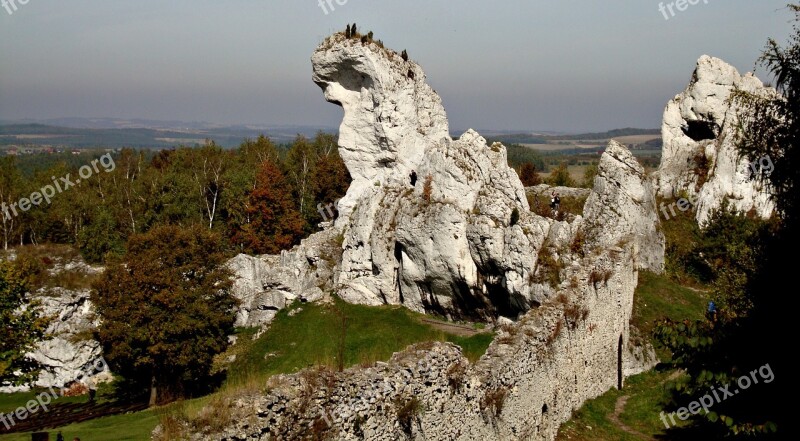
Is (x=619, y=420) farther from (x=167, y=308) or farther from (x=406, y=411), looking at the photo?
(x=167, y=308)

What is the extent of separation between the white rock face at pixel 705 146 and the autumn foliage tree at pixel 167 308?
28358mm

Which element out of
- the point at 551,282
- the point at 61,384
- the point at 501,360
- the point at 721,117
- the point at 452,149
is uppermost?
the point at 721,117

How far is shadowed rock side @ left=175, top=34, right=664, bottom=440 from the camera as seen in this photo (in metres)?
10.2

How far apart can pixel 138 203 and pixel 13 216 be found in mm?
9881

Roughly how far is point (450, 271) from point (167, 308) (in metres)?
14.6

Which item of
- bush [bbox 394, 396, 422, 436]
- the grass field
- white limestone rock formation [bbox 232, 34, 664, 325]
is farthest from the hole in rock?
bush [bbox 394, 396, 422, 436]

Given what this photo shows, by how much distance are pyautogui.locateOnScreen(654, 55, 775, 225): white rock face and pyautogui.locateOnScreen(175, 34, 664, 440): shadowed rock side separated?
20.0 feet

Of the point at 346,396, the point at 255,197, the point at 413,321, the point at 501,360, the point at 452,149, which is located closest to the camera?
the point at 346,396

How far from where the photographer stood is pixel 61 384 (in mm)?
32531

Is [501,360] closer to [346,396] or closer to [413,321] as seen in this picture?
[346,396]

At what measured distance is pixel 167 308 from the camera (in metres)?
28.6

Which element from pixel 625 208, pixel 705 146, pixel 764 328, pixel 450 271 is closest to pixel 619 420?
pixel 764 328

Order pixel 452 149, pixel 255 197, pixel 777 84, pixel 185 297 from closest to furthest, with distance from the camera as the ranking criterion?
pixel 777 84
pixel 185 297
pixel 452 149
pixel 255 197

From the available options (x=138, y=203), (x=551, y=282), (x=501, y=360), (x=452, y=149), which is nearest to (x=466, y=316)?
(x=551, y=282)
